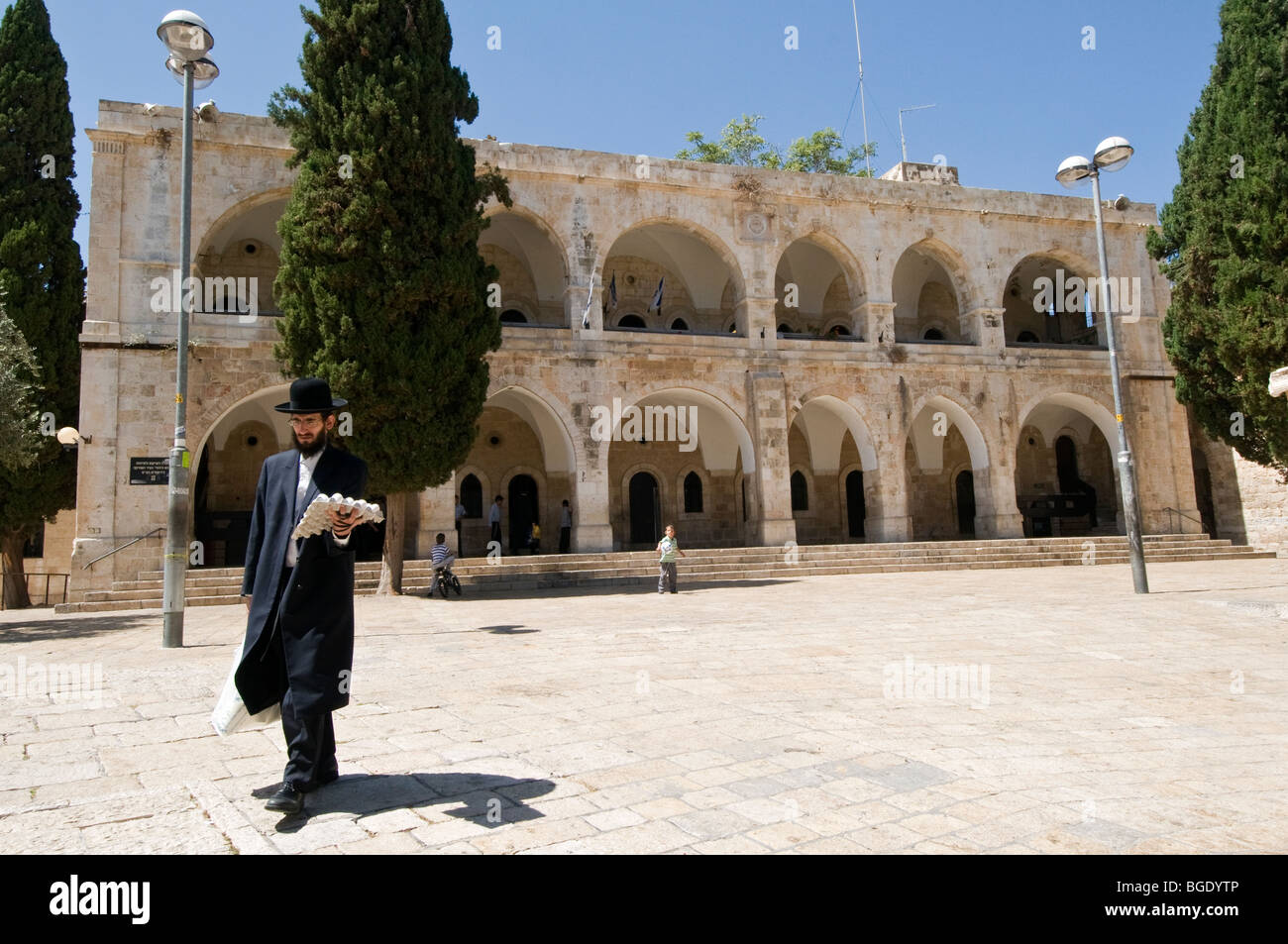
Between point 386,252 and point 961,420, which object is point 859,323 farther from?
point 386,252

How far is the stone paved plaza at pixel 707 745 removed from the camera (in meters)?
2.95

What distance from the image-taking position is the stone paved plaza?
2.95m

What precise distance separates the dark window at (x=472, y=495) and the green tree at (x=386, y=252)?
22.7 ft

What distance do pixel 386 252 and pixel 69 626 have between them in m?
7.09

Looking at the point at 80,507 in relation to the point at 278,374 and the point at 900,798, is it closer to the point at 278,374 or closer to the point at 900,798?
the point at 278,374

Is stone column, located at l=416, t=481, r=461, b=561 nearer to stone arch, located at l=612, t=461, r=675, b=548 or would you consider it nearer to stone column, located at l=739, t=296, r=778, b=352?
stone arch, located at l=612, t=461, r=675, b=548

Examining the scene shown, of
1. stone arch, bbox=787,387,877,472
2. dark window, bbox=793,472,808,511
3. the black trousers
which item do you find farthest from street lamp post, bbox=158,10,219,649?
dark window, bbox=793,472,808,511

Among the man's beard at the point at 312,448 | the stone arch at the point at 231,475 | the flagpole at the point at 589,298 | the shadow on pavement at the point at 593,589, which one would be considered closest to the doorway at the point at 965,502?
the shadow on pavement at the point at 593,589

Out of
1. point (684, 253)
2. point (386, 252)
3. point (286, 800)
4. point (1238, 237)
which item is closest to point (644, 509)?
point (684, 253)

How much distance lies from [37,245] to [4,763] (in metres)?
16.5

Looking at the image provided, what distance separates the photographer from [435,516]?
1645 cm

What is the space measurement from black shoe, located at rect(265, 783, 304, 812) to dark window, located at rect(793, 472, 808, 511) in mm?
21917
